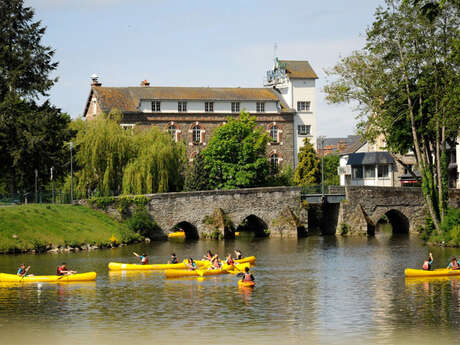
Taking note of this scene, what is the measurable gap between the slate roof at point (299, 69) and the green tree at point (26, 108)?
36.6 meters

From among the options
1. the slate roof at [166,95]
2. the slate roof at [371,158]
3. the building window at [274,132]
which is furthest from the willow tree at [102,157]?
the slate roof at [371,158]

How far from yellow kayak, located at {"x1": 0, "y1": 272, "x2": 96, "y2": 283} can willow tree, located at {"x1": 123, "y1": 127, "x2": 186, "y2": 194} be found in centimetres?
2773

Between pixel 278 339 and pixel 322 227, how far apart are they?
50.6 m

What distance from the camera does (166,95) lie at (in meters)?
87.6

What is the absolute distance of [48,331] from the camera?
28797mm

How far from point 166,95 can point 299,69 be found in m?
17.9

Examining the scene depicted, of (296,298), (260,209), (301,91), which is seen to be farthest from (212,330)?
(301,91)

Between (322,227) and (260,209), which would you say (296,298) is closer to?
(260,209)

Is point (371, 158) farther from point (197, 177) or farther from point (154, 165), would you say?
point (154, 165)

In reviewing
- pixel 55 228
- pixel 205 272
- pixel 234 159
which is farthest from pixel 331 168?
pixel 205 272

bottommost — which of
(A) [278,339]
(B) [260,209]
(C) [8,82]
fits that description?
(A) [278,339]


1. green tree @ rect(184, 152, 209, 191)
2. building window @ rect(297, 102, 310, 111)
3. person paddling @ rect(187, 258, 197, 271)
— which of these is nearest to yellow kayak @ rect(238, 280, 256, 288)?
person paddling @ rect(187, 258, 197, 271)

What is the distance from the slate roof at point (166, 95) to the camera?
282 ft

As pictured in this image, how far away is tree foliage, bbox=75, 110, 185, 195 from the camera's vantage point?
68.6 meters
